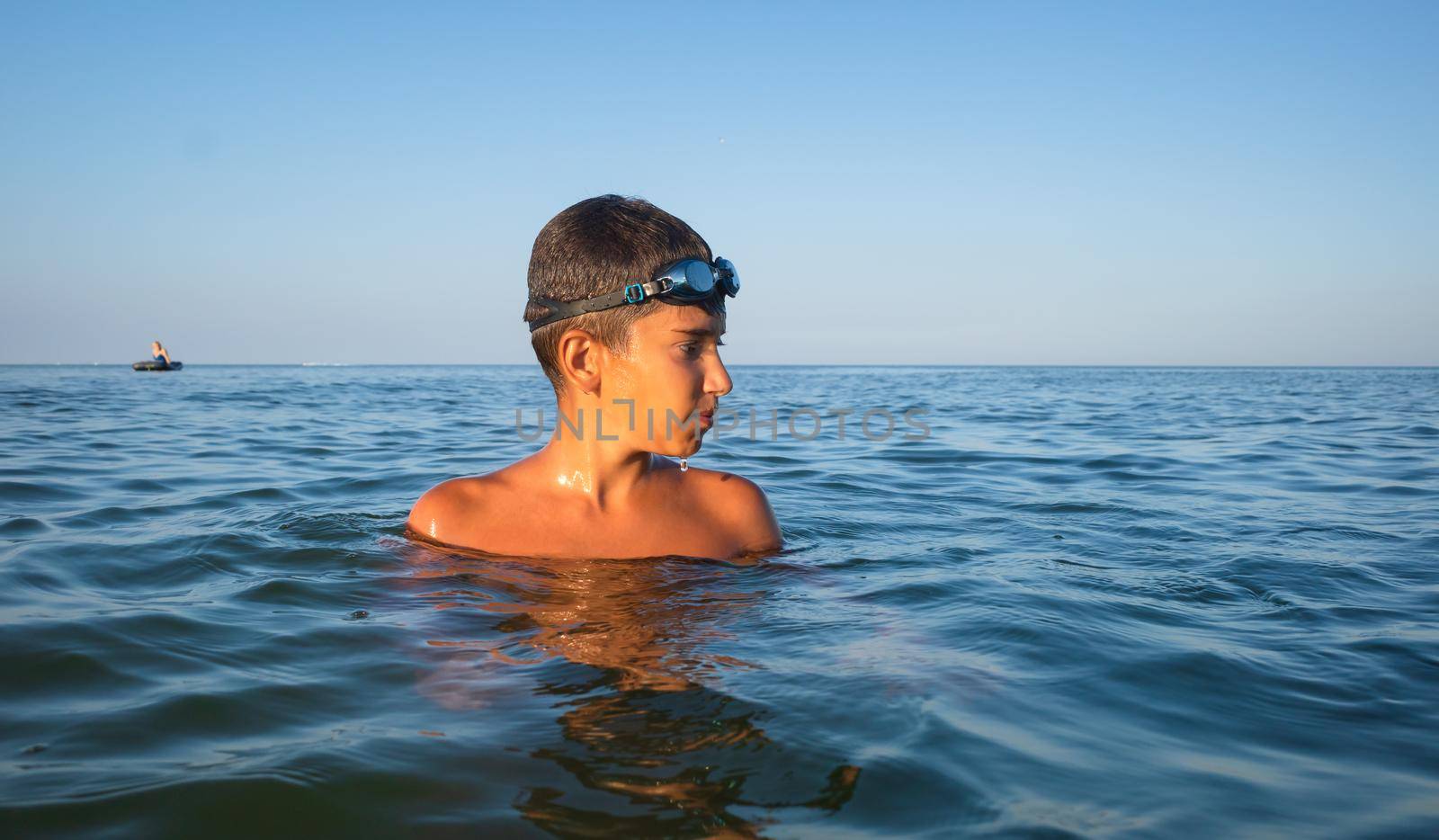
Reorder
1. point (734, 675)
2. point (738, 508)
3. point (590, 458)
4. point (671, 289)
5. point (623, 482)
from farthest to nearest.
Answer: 1. point (738, 508)
2. point (623, 482)
3. point (590, 458)
4. point (671, 289)
5. point (734, 675)

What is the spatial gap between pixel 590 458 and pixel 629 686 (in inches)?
58.8

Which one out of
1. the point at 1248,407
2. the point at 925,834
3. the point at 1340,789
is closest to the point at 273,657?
the point at 925,834

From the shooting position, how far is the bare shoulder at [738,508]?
3.98 meters

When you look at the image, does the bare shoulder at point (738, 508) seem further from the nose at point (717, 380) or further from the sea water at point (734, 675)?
the nose at point (717, 380)

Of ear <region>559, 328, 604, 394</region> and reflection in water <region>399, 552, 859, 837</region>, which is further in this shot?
ear <region>559, 328, 604, 394</region>

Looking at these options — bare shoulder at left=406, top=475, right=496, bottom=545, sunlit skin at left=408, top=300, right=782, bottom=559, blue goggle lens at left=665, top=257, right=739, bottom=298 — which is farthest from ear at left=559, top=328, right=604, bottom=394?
bare shoulder at left=406, top=475, right=496, bottom=545

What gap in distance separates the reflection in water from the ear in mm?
721

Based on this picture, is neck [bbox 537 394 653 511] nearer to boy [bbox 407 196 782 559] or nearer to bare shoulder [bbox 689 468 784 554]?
boy [bbox 407 196 782 559]

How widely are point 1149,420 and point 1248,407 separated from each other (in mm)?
5032

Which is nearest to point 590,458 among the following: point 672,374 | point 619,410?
point 619,410

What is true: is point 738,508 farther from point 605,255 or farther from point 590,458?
point 605,255

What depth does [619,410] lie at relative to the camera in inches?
140

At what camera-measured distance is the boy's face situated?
11.0ft

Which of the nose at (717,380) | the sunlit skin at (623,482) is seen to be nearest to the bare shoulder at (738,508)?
the sunlit skin at (623,482)
